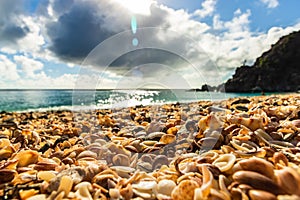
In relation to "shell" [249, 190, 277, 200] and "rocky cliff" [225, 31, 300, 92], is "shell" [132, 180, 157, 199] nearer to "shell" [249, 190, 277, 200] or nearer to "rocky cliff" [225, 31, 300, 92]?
"shell" [249, 190, 277, 200]

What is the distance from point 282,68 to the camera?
198 feet

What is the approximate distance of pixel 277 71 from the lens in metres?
60.2

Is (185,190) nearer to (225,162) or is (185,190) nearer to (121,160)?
(225,162)

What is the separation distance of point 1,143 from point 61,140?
65cm

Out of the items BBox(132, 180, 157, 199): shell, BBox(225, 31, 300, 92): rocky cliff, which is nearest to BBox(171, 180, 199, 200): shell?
BBox(132, 180, 157, 199): shell

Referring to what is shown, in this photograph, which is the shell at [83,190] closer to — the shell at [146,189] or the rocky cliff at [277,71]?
the shell at [146,189]

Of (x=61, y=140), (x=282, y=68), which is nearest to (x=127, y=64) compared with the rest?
(x=61, y=140)

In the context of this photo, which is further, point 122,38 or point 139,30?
point 139,30

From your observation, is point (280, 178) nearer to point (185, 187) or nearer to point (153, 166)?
point (185, 187)

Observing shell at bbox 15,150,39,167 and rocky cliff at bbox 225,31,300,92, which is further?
rocky cliff at bbox 225,31,300,92

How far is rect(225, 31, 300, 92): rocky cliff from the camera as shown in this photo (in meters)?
58.9

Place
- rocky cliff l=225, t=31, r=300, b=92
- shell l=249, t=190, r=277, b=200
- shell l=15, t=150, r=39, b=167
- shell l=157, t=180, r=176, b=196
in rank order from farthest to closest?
rocky cliff l=225, t=31, r=300, b=92, shell l=15, t=150, r=39, b=167, shell l=157, t=180, r=176, b=196, shell l=249, t=190, r=277, b=200

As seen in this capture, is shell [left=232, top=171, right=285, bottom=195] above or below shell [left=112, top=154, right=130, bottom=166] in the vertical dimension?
above

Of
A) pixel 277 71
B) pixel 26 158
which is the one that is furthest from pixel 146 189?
pixel 277 71
